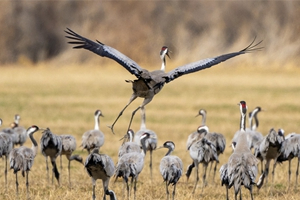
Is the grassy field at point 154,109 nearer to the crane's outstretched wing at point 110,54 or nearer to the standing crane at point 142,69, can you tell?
the standing crane at point 142,69

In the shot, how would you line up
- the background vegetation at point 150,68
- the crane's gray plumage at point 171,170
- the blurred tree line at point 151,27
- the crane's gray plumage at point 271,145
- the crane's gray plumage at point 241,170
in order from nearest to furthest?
the crane's gray plumage at point 241,170 → the crane's gray plumage at point 171,170 → the crane's gray plumage at point 271,145 → the background vegetation at point 150,68 → the blurred tree line at point 151,27

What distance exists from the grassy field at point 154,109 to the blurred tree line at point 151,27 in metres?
2.90

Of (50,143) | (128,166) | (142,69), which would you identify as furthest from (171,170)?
(50,143)

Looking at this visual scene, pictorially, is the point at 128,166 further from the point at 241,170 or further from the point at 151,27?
the point at 151,27

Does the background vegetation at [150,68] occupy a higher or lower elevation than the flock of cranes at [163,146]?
higher

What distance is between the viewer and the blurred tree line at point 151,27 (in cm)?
4200

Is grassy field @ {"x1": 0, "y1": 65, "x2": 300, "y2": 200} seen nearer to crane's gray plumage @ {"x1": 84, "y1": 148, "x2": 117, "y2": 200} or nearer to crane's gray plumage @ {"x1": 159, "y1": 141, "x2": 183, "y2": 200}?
crane's gray plumage @ {"x1": 159, "y1": 141, "x2": 183, "y2": 200}

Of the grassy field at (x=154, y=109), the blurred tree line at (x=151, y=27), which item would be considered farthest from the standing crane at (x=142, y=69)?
the blurred tree line at (x=151, y=27)

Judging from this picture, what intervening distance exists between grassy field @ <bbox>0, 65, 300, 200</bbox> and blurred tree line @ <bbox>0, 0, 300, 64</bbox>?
2.90m

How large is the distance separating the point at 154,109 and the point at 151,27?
25433 millimetres

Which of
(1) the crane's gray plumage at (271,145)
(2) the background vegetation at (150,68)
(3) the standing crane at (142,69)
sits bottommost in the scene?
(1) the crane's gray plumage at (271,145)

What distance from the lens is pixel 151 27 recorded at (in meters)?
48.6

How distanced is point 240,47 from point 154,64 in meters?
6.85

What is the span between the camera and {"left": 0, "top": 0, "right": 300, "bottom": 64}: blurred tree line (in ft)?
138
